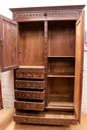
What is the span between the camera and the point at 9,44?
1.78 meters

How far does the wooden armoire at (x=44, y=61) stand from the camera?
5.77ft

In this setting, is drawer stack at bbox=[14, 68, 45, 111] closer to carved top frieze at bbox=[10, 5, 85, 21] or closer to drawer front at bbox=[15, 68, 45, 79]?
drawer front at bbox=[15, 68, 45, 79]

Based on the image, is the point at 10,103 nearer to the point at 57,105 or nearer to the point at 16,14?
the point at 57,105

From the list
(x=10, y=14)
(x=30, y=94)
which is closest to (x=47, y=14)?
(x=10, y=14)

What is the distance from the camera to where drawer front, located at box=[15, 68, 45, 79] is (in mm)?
1931

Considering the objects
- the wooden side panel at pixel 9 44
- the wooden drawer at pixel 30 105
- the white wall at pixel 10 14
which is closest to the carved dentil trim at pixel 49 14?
the wooden side panel at pixel 9 44

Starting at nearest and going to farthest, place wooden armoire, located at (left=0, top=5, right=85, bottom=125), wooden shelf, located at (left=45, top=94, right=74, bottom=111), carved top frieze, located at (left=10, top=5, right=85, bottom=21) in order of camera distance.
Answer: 1. wooden armoire, located at (left=0, top=5, right=85, bottom=125)
2. carved top frieze, located at (left=10, top=5, right=85, bottom=21)
3. wooden shelf, located at (left=45, top=94, right=74, bottom=111)

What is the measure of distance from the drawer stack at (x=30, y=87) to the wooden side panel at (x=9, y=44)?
0.72 ft

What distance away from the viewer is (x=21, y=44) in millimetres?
2344

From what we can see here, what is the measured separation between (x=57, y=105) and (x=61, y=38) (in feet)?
3.89

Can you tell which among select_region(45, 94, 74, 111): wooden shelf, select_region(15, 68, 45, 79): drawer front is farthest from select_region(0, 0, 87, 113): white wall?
Answer: select_region(15, 68, 45, 79): drawer front

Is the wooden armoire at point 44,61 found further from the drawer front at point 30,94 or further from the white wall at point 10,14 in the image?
the white wall at point 10,14

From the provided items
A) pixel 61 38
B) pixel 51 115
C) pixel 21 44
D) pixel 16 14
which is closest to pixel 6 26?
pixel 16 14

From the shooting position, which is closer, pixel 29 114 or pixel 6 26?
pixel 6 26
